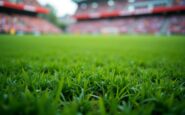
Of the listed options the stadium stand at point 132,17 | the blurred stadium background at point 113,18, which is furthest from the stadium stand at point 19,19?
the stadium stand at point 132,17

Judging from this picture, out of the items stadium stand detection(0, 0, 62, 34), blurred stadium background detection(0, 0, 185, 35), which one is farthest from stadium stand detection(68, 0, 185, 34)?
stadium stand detection(0, 0, 62, 34)

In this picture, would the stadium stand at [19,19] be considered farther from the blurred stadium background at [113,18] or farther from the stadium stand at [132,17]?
the stadium stand at [132,17]

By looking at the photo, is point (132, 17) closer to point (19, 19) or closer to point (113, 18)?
point (113, 18)

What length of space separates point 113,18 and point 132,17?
15.3 ft

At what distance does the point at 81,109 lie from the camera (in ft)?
3.97

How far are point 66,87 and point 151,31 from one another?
1375 inches

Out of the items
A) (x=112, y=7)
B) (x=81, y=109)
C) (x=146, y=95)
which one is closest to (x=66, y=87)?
(x=81, y=109)

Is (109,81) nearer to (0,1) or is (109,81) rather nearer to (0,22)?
(0,22)

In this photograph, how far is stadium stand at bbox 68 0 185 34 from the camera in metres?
32.5

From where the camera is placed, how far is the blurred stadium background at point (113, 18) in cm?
3144

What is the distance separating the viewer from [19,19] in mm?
33438

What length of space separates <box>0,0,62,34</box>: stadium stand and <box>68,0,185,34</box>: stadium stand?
9623 millimetres

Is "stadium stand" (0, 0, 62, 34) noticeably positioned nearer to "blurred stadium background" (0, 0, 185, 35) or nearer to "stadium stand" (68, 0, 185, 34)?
"blurred stadium background" (0, 0, 185, 35)

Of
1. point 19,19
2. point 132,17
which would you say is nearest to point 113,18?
point 132,17
